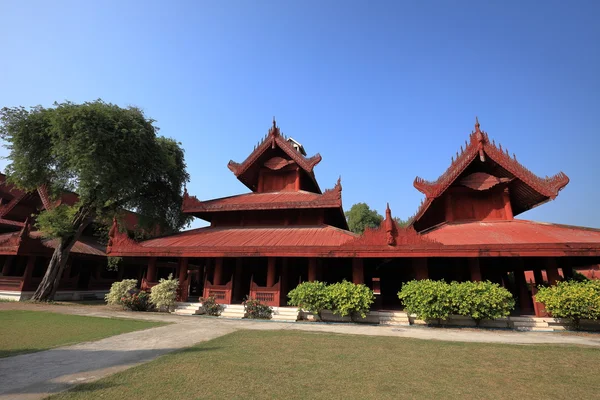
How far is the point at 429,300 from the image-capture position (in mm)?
10602

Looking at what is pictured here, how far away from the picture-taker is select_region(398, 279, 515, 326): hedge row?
10242 millimetres

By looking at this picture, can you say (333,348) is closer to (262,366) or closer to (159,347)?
(262,366)

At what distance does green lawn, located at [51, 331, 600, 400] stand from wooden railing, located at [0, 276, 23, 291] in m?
20.0

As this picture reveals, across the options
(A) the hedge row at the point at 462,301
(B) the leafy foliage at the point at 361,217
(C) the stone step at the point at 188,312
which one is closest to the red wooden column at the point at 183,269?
(C) the stone step at the point at 188,312

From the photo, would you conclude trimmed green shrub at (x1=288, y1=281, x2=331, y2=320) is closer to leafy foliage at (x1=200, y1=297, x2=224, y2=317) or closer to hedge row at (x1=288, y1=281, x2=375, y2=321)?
hedge row at (x1=288, y1=281, x2=375, y2=321)

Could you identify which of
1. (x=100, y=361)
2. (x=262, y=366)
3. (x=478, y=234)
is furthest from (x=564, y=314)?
(x=100, y=361)

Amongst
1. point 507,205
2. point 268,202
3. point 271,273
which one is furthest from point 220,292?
point 507,205

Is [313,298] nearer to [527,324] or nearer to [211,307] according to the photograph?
[211,307]

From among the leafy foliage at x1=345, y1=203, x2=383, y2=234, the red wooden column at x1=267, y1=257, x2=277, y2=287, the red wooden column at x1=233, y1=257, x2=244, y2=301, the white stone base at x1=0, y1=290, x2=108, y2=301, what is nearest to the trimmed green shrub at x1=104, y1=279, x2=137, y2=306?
the red wooden column at x1=233, y1=257, x2=244, y2=301

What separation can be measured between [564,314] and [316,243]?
30.5ft

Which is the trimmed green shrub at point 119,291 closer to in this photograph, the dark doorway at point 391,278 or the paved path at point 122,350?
the paved path at point 122,350

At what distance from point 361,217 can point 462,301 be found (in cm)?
4449

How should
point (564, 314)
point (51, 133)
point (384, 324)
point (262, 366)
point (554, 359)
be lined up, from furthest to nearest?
1. point (51, 133)
2. point (384, 324)
3. point (564, 314)
4. point (554, 359)
5. point (262, 366)

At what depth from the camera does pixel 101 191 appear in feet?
59.1
